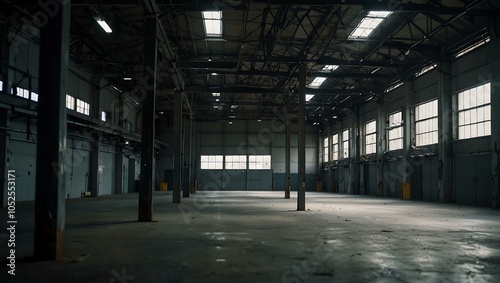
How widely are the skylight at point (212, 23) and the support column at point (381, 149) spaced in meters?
19.6

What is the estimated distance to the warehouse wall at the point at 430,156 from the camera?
23.3m

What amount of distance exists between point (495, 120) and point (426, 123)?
26.0ft

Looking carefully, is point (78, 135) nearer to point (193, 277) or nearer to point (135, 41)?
point (135, 41)

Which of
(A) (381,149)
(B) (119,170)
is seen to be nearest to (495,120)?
(A) (381,149)

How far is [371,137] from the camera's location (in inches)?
1577

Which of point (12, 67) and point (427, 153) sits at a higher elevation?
point (12, 67)

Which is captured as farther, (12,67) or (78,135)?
(78,135)

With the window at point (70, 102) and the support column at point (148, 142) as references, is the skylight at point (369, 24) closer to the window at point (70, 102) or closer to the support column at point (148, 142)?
the support column at point (148, 142)

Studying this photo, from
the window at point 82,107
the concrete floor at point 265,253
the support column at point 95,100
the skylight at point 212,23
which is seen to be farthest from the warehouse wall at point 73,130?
the skylight at point 212,23

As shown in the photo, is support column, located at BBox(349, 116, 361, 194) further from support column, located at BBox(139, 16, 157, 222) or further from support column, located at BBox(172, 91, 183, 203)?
support column, located at BBox(139, 16, 157, 222)

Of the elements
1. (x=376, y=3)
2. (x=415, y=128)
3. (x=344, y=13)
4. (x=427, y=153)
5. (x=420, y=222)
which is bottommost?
(x=420, y=222)

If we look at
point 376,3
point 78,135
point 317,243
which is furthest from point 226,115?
point 317,243

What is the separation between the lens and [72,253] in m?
8.00

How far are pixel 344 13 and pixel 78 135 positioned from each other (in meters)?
19.4
